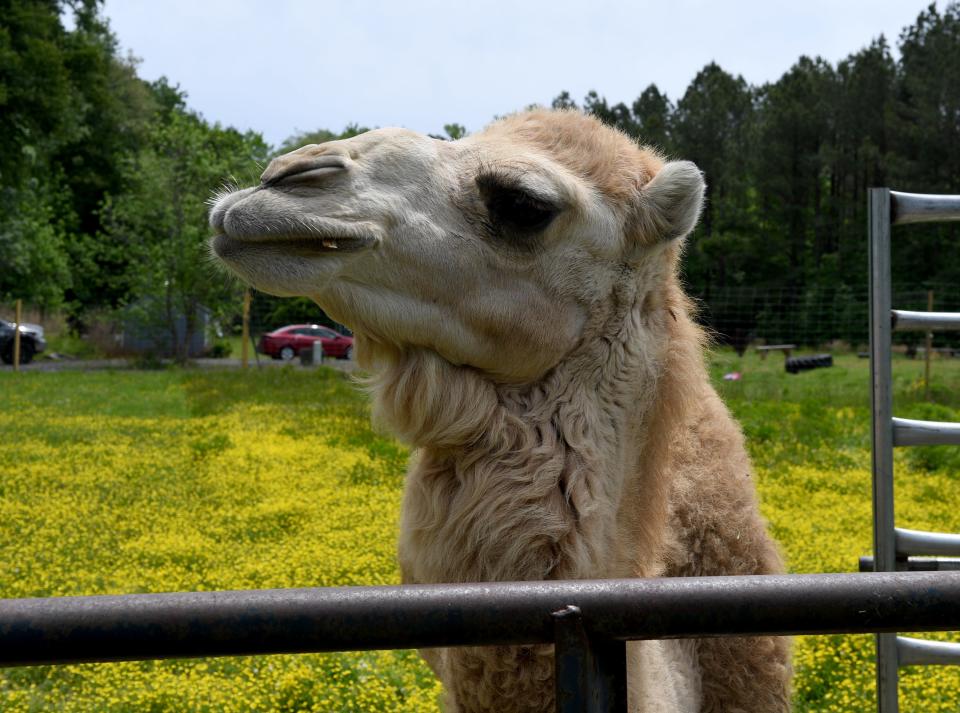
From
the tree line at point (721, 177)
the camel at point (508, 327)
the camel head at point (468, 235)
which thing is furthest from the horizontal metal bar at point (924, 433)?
the tree line at point (721, 177)

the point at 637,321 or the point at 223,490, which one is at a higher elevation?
the point at 637,321

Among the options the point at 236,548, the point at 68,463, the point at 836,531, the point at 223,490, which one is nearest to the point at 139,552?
the point at 236,548

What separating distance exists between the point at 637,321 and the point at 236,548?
518 cm

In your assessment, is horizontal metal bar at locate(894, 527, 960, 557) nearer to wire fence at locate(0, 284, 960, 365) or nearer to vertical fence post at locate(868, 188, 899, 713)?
vertical fence post at locate(868, 188, 899, 713)

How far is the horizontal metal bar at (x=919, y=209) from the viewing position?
3.05 meters

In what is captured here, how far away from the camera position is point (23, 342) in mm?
28047

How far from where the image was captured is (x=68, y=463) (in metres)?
10.1

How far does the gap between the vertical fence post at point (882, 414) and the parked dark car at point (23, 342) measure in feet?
93.1

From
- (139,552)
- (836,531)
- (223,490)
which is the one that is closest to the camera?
(139,552)

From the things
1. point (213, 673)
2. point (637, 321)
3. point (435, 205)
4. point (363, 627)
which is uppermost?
point (435, 205)

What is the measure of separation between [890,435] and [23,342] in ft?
95.0

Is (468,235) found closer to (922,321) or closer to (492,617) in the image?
(492,617)

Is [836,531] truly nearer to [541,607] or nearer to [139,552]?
[139,552]

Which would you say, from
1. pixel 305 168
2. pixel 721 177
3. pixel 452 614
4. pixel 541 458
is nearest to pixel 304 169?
pixel 305 168
